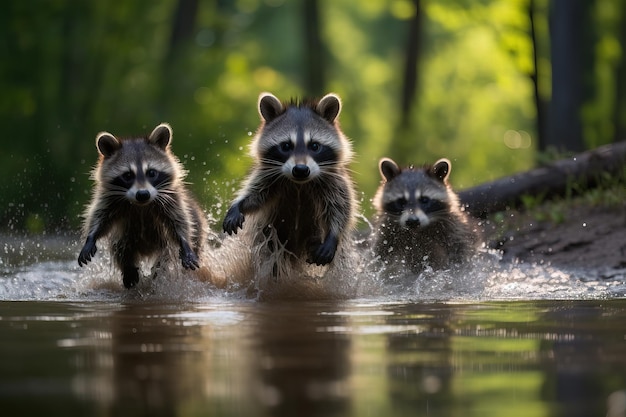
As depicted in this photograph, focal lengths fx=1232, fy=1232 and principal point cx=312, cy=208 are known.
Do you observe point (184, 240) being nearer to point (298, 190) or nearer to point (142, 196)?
point (142, 196)

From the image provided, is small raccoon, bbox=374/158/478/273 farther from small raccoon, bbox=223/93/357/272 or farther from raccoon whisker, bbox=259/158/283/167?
raccoon whisker, bbox=259/158/283/167

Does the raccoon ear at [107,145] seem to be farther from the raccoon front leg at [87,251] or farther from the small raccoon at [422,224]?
the small raccoon at [422,224]

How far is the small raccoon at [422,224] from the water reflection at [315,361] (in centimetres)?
361

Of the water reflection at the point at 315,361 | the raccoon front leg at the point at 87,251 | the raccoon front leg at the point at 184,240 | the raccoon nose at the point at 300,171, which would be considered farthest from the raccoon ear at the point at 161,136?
the water reflection at the point at 315,361

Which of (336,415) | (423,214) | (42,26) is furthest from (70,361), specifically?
(42,26)

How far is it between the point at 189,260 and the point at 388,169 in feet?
10.0

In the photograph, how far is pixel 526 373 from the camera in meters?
3.88

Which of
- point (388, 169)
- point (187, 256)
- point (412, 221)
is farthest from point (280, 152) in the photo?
point (388, 169)

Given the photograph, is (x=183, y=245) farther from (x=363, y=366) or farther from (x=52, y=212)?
(x=52, y=212)

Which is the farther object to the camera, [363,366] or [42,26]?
[42,26]

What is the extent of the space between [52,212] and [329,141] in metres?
11.2

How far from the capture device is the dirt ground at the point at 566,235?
34.1 feet

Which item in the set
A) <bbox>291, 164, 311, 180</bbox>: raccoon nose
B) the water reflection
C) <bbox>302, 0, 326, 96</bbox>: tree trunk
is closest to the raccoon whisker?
<bbox>291, 164, 311, 180</bbox>: raccoon nose

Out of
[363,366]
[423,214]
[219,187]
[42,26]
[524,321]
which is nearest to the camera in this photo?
[363,366]
